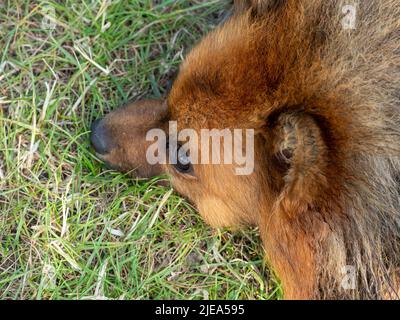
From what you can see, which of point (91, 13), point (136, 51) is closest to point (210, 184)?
point (136, 51)

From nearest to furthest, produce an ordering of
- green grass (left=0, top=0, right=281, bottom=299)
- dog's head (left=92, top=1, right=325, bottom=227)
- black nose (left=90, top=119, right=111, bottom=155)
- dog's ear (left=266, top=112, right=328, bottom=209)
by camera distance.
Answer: dog's ear (left=266, top=112, right=328, bottom=209) < dog's head (left=92, top=1, right=325, bottom=227) < black nose (left=90, top=119, right=111, bottom=155) < green grass (left=0, top=0, right=281, bottom=299)

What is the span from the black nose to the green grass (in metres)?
0.23

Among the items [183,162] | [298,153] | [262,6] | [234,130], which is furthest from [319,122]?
[183,162]

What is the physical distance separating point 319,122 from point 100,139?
159 centimetres

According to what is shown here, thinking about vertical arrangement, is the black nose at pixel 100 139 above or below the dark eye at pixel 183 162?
above

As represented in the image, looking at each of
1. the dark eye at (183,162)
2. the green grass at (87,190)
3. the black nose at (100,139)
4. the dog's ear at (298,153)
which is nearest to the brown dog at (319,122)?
the dog's ear at (298,153)

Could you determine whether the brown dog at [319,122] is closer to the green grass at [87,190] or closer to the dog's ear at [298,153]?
the dog's ear at [298,153]

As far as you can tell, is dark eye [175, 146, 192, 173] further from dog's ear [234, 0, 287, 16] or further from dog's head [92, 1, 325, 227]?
dog's ear [234, 0, 287, 16]

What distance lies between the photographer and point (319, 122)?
2.38 metres

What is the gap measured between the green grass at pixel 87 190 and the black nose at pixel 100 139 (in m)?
Answer: 0.23

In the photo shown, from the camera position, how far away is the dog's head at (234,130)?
2.39 m

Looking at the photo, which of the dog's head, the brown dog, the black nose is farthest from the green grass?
the brown dog

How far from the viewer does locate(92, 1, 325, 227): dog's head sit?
94.3 inches
